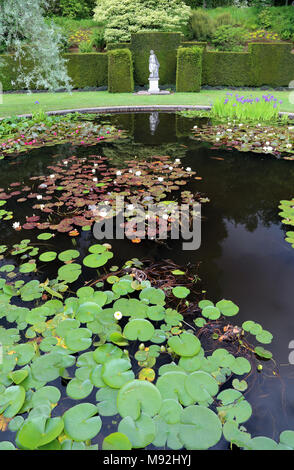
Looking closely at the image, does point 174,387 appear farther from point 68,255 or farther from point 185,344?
point 68,255

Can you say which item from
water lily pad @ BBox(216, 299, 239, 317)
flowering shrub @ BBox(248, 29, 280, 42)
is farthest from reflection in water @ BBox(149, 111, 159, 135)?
flowering shrub @ BBox(248, 29, 280, 42)

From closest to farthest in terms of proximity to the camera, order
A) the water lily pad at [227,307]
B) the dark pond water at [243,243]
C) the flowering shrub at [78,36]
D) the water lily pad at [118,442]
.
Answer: the water lily pad at [118,442]
the dark pond water at [243,243]
the water lily pad at [227,307]
the flowering shrub at [78,36]

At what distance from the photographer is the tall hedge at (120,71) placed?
1334 cm

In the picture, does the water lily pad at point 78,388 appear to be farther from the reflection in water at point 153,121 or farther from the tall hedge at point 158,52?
the tall hedge at point 158,52

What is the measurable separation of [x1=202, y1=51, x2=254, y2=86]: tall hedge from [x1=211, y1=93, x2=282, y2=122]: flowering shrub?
7.35m

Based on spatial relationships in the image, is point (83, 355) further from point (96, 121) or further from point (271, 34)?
point (271, 34)

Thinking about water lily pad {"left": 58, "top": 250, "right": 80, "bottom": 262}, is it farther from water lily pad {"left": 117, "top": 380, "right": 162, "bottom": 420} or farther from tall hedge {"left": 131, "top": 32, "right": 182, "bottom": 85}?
tall hedge {"left": 131, "top": 32, "right": 182, "bottom": 85}

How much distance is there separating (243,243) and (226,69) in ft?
46.4

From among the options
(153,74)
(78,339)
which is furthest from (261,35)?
(78,339)

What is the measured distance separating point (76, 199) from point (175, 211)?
4.49 ft

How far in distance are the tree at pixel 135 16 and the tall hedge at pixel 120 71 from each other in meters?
4.03

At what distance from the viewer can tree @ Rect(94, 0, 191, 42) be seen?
16.2 metres

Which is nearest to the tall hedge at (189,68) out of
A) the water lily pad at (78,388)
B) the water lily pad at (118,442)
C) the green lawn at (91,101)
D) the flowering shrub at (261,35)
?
the green lawn at (91,101)
